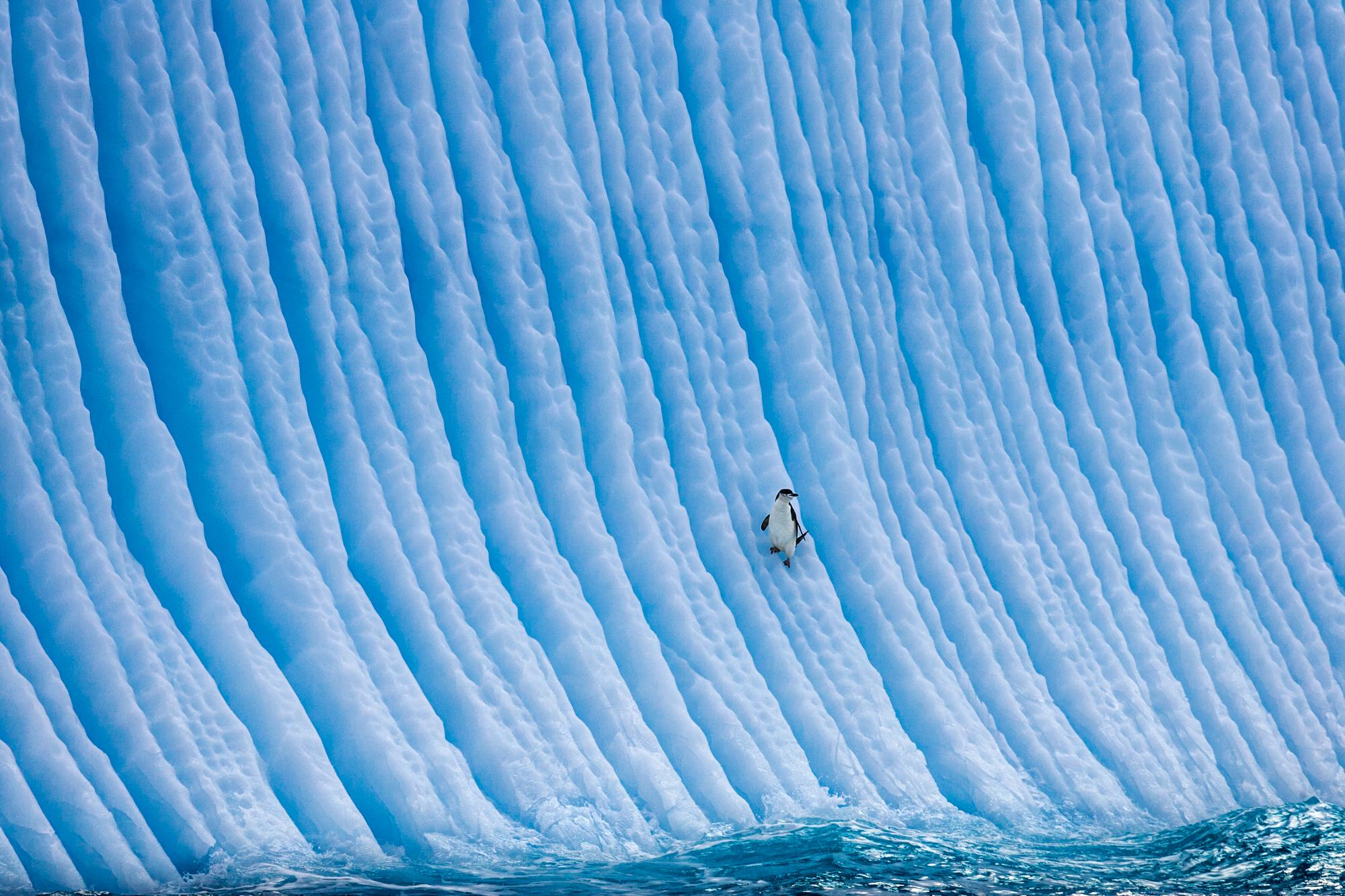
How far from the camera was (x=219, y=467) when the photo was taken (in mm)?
4234

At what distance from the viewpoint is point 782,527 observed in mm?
4664

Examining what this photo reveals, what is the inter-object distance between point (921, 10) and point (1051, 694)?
12.1 ft

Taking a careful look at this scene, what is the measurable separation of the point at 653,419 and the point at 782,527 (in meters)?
0.84

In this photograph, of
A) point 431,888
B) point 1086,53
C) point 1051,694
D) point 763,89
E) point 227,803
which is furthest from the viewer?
point 1086,53

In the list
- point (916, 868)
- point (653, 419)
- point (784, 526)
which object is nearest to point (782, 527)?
point (784, 526)

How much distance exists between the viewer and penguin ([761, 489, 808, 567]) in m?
4.61

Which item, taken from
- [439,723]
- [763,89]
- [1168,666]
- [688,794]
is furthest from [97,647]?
[1168,666]

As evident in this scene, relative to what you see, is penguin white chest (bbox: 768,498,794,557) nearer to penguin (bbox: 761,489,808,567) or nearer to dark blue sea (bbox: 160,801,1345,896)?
penguin (bbox: 761,489,808,567)

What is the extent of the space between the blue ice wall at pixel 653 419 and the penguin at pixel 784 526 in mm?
166

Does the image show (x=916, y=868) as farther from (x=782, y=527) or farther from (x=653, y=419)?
(x=653, y=419)

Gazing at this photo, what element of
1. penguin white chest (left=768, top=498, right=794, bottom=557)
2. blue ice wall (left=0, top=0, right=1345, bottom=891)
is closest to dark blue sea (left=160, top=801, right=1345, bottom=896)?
blue ice wall (left=0, top=0, right=1345, bottom=891)

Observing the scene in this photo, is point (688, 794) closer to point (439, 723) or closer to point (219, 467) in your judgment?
point (439, 723)

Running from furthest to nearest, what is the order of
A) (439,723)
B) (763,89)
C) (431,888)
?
(763,89) < (439,723) < (431,888)

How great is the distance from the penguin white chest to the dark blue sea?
4.09 feet
